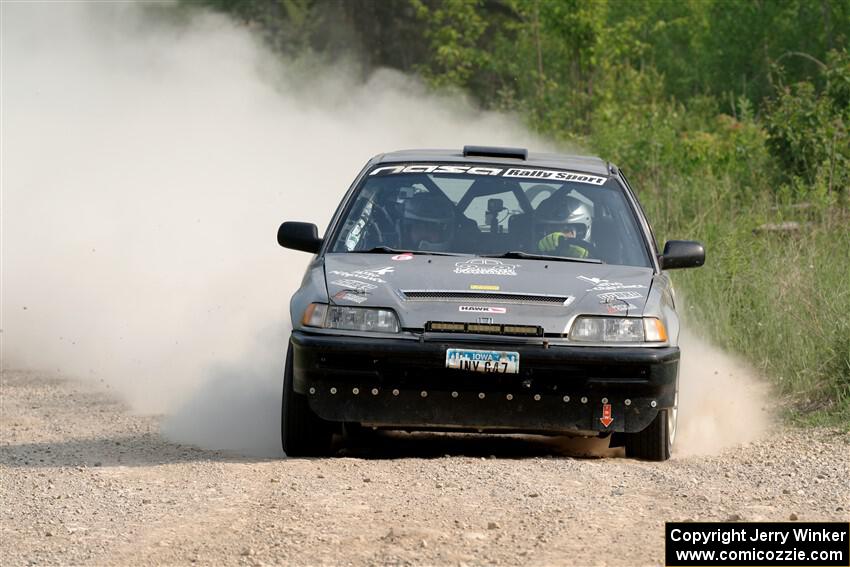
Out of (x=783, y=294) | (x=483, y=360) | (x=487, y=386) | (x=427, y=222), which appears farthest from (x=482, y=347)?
(x=783, y=294)

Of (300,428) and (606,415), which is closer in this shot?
(606,415)

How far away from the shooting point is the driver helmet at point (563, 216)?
8.44 meters

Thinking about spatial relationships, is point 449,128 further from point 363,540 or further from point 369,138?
point 363,540

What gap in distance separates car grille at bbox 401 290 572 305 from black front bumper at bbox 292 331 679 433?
258 mm

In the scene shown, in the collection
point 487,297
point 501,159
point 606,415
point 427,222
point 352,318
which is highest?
point 501,159

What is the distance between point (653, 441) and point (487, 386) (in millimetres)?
950

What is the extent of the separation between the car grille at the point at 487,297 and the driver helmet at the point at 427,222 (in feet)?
2.64

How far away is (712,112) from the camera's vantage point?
23375mm

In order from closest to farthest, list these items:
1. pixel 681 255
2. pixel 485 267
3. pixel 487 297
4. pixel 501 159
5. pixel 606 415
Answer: pixel 606 415 < pixel 487 297 < pixel 485 267 < pixel 681 255 < pixel 501 159

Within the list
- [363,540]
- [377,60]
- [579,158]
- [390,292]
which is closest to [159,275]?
[579,158]

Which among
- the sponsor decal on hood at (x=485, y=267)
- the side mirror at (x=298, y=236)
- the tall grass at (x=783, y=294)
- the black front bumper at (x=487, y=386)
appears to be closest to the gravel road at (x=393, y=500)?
the black front bumper at (x=487, y=386)

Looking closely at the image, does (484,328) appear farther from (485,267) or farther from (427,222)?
(427,222)

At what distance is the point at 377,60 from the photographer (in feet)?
107

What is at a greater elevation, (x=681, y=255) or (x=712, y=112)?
(x=681, y=255)
